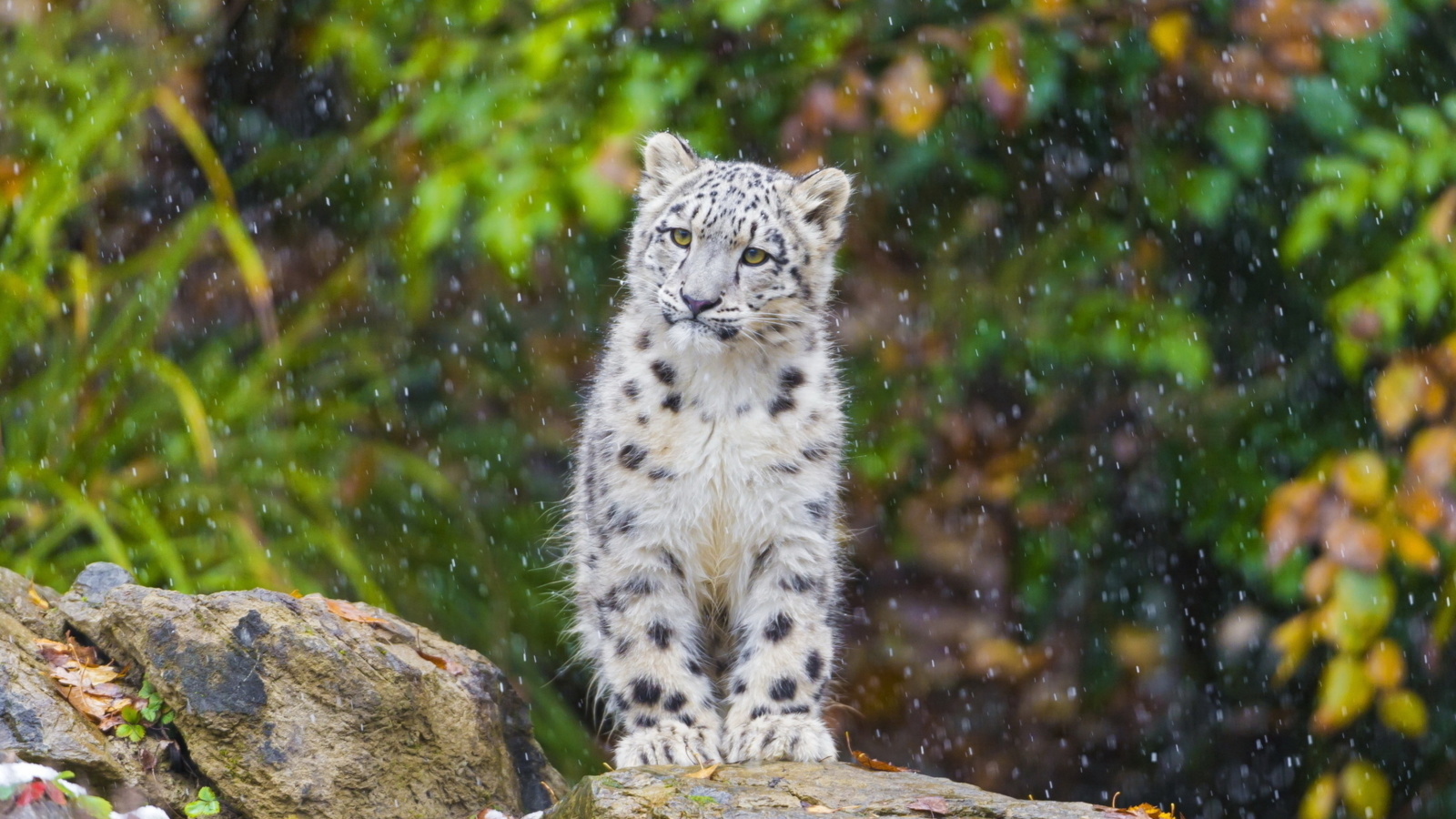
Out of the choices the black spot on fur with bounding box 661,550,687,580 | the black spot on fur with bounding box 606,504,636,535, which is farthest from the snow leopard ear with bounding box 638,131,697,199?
the black spot on fur with bounding box 661,550,687,580

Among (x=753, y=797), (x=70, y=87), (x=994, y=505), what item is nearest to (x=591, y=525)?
(x=753, y=797)

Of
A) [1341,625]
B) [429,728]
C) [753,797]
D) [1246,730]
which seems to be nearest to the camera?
[753,797]

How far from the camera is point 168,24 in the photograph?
8.12 metres

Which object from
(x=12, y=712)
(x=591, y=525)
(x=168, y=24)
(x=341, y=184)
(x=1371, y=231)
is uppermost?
(x=168, y=24)

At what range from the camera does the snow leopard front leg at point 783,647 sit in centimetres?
427

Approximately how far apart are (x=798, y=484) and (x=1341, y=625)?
221cm

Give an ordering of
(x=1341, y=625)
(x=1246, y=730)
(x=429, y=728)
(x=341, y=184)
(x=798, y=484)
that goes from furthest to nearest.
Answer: (x=341, y=184)
(x=1246, y=730)
(x=1341, y=625)
(x=798, y=484)
(x=429, y=728)

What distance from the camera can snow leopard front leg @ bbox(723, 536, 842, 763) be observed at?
4.27 meters

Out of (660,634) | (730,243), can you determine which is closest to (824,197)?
(730,243)

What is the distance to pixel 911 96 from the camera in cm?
625

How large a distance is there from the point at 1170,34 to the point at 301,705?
4.36m

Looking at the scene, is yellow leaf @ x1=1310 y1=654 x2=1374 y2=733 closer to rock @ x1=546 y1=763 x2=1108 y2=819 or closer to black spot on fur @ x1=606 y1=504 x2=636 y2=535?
rock @ x1=546 y1=763 x2=1108 y2=819

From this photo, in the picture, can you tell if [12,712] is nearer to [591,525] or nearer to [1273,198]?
[591,525]

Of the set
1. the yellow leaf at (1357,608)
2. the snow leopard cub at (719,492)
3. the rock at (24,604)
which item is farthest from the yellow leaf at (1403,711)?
the rock at (24,604)
